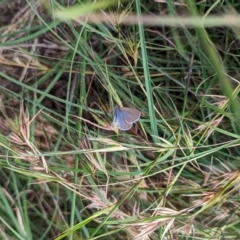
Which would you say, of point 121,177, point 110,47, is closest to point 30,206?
point 121,177

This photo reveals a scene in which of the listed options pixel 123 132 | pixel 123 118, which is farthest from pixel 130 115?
pixel 123 132

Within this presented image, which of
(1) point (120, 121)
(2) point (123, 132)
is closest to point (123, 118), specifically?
(1) point (120, 121)

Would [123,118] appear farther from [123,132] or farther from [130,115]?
[123,132]

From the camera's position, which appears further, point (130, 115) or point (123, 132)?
point (123, 132)
